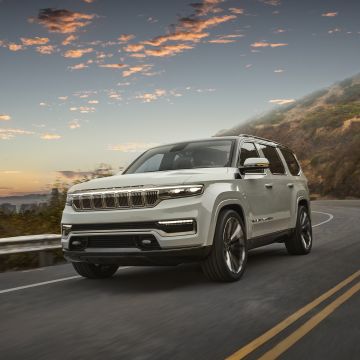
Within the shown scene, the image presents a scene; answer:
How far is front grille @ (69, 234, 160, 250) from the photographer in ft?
23.2

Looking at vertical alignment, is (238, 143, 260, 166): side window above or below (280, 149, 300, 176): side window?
above

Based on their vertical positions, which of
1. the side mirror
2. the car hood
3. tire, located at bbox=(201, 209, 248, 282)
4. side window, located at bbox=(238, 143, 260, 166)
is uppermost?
side window, located at bbox=(238, 143, 260, 166)

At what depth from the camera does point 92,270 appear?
8.48 metres

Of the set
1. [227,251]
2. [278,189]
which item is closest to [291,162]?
[278,189]

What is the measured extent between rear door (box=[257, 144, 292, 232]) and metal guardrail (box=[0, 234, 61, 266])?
3642 mm

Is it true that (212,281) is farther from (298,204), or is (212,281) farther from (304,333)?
(298,204)

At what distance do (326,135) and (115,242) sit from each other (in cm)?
7989

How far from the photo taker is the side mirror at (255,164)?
817 centimetres

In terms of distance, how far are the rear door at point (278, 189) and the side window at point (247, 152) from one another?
1.12ft

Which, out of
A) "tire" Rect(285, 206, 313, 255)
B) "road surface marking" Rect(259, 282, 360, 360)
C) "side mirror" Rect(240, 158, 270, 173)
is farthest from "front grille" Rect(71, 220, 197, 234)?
"tire" Rect(285, 206, 313, 255)

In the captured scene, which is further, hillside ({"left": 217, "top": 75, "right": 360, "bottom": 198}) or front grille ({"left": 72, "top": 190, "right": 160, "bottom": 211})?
hillside ({"left": 217, "top": 75, "right": 360, "bottom": 198})

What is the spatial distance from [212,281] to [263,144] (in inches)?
122

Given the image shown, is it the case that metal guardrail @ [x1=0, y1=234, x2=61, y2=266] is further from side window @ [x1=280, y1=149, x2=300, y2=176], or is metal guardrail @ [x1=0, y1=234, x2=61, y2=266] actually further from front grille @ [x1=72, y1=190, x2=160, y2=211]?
side window @ [x1=280, y1=149, x2=300, y2=176]


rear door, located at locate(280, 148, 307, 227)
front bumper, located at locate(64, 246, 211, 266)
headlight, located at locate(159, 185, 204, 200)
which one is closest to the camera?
front bumper, located at locate(64, 246, 211, 266)
